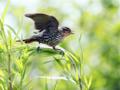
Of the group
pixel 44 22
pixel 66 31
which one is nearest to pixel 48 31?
pixel 44 22

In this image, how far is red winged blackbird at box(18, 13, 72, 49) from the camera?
3.48 meters

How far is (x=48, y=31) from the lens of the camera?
3705 mm

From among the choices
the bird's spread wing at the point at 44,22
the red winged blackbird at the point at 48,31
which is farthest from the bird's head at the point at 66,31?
the bird's spread wing at the point at 44,22

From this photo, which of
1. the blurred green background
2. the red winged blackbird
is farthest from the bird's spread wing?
the blurred green background

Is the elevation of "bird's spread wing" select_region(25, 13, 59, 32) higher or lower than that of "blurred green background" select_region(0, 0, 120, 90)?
higher

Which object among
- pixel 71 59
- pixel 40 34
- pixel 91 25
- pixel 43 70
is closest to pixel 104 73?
pixel 43 70

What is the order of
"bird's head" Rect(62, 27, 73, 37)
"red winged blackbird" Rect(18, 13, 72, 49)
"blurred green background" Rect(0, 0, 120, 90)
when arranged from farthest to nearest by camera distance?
"blurred green background" Rect(0, 0, 120, 90) < "bird's head" Rect(62, 27, 73, 37) < "red winged blackbird" Rect(18, 13, 72, 49)

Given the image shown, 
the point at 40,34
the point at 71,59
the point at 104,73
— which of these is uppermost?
the point at 71,59

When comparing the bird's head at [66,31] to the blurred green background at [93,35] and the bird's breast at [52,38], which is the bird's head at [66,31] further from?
the blurred green background at [93,35]

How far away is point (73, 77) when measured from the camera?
8.17ft

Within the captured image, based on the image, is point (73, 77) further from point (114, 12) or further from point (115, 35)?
point (114, 12)

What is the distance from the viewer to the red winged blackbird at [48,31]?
3.48 metres

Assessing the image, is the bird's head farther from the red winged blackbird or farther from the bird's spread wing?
the bird's spread wing

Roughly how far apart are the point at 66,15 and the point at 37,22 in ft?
19.5
